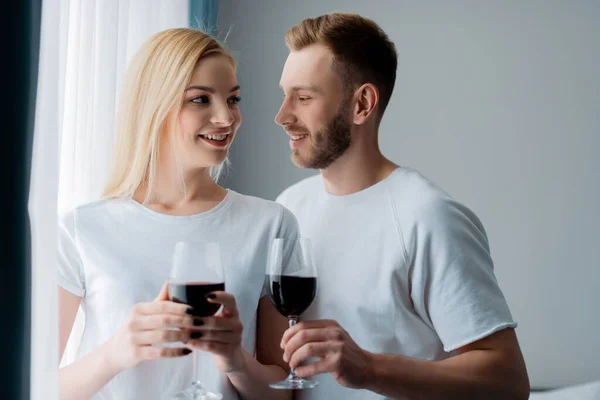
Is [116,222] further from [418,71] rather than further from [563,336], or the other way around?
[563,336]

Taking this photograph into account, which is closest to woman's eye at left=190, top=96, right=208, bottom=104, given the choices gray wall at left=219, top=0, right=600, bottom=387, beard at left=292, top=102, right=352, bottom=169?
beard at left=292, top=102, right=352, bottom=169

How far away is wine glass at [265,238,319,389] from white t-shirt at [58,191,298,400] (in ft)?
0.81

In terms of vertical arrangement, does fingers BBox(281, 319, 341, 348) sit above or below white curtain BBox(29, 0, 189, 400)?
below

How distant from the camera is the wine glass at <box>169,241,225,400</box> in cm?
127

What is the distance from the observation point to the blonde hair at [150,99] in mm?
1663

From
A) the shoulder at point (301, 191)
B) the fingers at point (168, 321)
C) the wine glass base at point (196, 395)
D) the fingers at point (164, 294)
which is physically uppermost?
the shoulder at point (301, 191)

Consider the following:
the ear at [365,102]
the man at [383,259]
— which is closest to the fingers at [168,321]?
the man at [383,259]

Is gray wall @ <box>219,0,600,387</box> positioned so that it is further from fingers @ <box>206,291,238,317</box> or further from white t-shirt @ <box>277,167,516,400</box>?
fingers @ <box>206,291,238,317</box>

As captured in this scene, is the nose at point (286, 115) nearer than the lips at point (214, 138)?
No

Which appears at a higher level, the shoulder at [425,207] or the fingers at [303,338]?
the shoulder at [425,207]

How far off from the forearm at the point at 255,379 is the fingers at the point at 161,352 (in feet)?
0.82

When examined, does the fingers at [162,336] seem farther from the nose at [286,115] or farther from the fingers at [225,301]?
the nose at [286,115]

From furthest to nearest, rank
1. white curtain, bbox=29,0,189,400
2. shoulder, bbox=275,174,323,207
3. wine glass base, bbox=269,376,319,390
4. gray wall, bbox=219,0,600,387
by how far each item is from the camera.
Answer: gray wall, bbox=219,0,600,387 → shoulder, bbox=275,174,323,207 → wine glass base, bbox=269,376,319,390 → white curtain, bbox=29,0,189,400

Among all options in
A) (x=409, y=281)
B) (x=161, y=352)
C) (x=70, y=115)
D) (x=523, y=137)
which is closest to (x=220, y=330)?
(x=161, y=352)
